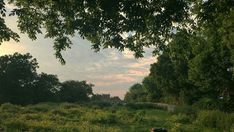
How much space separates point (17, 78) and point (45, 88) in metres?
5.95

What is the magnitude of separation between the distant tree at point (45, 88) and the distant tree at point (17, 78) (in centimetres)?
127

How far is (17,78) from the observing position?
8800 cm

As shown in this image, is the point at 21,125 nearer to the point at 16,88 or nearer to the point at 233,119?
the point at 233,119

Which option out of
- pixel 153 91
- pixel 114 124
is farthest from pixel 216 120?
pixel 153 91

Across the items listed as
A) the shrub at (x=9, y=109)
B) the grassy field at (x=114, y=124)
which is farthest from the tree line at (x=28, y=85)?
the grassy field at (x=114, y=124)

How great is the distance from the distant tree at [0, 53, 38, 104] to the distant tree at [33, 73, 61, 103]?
1271mm

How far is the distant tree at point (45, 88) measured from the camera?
88562 mm

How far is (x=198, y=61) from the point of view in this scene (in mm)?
51969

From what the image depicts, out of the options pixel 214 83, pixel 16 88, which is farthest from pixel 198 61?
pixel 16 88

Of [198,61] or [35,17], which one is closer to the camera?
[35,17]

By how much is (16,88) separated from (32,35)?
70966mm

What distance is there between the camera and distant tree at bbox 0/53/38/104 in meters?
83.6

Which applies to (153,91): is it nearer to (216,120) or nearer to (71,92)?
(71,92)

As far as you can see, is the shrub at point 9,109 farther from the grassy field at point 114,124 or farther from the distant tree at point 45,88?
the distant tree at point 45,88
